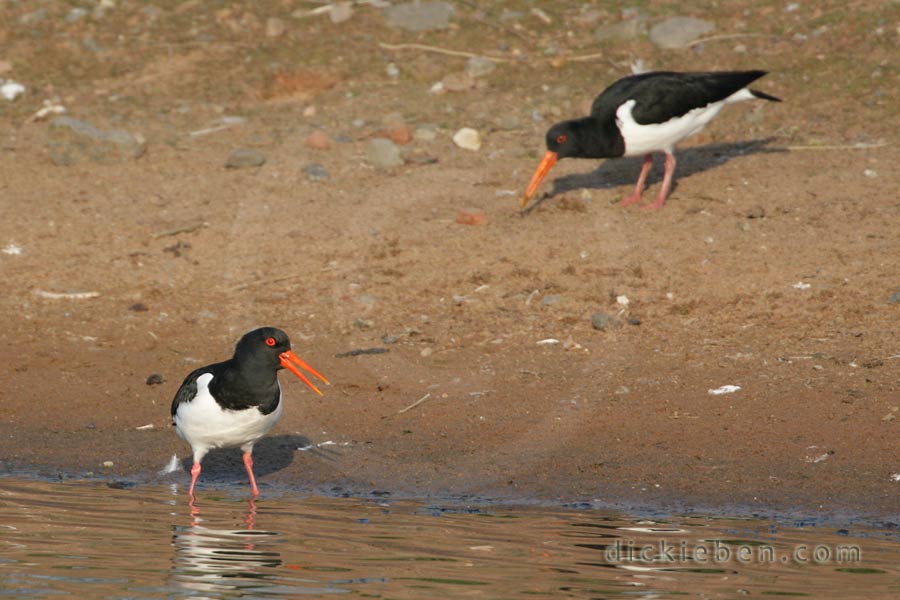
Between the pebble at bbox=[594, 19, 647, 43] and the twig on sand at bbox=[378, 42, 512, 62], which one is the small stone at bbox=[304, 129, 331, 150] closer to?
the twig on sand at bbox=[378, 42, 512, 62]

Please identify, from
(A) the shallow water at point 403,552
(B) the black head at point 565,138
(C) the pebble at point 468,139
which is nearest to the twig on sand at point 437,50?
(C) the pebble at point 468,139

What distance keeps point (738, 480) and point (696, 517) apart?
599 mm

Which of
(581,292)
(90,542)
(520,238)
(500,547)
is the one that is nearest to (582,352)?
(581,292)

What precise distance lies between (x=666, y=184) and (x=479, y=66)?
3.70 metres

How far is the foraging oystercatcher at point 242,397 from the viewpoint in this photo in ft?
24.4

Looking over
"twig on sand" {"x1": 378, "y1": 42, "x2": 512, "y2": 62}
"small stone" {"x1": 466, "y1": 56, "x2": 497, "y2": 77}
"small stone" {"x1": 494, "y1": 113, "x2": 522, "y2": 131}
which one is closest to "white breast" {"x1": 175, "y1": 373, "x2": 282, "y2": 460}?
"small stone" {"x1": 494, "y1": 113, "x2": 522, "y2": 131}

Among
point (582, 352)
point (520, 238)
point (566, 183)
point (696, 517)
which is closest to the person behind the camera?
point (696, 517)

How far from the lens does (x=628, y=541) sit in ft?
21.0

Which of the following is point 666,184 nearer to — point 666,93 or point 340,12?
point 666,93

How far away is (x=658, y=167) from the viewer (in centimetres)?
1261

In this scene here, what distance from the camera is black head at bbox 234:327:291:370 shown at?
7.48 meters

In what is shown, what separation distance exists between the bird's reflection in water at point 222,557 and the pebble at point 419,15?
9146 mm

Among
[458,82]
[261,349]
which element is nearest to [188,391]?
[261,349]

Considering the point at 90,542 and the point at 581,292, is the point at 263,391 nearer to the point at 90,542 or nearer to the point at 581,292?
the point at 90,542
